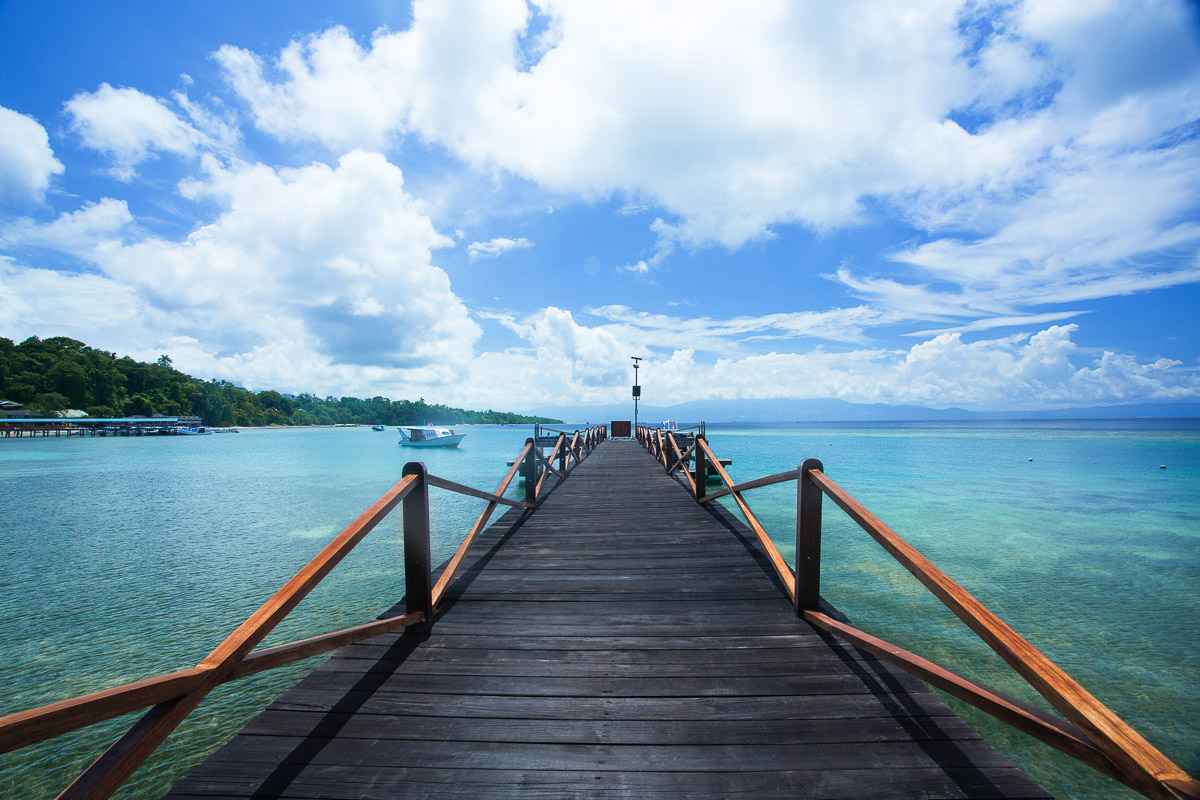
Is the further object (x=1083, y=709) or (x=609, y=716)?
(x=609, y=716)

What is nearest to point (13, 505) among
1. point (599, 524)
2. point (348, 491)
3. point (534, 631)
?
point (348, 491)

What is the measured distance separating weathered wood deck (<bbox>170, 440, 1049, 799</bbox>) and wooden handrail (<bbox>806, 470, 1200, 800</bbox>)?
23.3 inches

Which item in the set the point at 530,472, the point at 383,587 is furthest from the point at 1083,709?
the point at 383,587

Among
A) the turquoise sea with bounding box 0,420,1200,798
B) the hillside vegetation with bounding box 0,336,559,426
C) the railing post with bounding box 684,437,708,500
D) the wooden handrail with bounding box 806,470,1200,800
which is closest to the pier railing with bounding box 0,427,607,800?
the turquoise sea with bounding box 0,420,1200,798

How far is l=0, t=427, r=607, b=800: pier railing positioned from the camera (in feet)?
4.69

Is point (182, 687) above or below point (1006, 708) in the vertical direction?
above

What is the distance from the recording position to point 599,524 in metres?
6.79

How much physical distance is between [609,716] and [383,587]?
305 inches

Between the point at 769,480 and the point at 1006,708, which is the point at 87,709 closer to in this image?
the point at 1006,708

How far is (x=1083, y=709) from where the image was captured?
1675 mm

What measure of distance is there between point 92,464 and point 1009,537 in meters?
49.6

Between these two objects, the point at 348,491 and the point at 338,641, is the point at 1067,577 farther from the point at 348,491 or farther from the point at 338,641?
the point at 348,491

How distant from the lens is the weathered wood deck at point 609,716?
2.05 metres

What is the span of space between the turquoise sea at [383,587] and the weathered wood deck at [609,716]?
2942 mm
